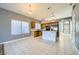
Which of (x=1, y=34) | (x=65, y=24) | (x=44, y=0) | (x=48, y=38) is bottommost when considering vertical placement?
(x=48, y=38)

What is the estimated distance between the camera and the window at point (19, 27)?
816cm

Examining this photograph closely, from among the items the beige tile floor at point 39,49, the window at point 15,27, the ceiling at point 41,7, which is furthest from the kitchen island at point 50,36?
the window at point 15,27

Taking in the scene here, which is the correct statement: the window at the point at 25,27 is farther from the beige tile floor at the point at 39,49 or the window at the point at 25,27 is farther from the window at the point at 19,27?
the beige tile floor at the point at 39,49

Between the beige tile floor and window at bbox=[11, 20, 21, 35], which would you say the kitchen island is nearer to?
the beige tile floor

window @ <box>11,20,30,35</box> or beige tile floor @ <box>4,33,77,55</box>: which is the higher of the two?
window @ <box>11,20,30,35</box>

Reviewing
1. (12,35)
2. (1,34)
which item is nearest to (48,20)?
(12,35)

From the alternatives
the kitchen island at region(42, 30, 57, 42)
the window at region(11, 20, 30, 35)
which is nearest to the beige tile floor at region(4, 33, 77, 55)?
the kitchen island at region(42, 30, 57, 42)

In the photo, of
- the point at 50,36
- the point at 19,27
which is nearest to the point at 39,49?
the point at 50,36

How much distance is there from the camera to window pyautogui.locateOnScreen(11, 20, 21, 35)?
805 centimetres

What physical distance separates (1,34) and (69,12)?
215 inches

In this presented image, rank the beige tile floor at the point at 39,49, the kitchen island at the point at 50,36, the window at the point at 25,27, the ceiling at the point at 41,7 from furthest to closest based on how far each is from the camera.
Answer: the window at the point at 25,27 → the kitchen island at the point at 50,36 → the ceiling at the point at 41,7 → the beige tile floor at the point at 39,49

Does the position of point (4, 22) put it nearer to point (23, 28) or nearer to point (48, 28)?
point (23, 28)

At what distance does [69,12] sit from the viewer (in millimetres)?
7703

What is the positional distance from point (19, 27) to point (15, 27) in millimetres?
670
